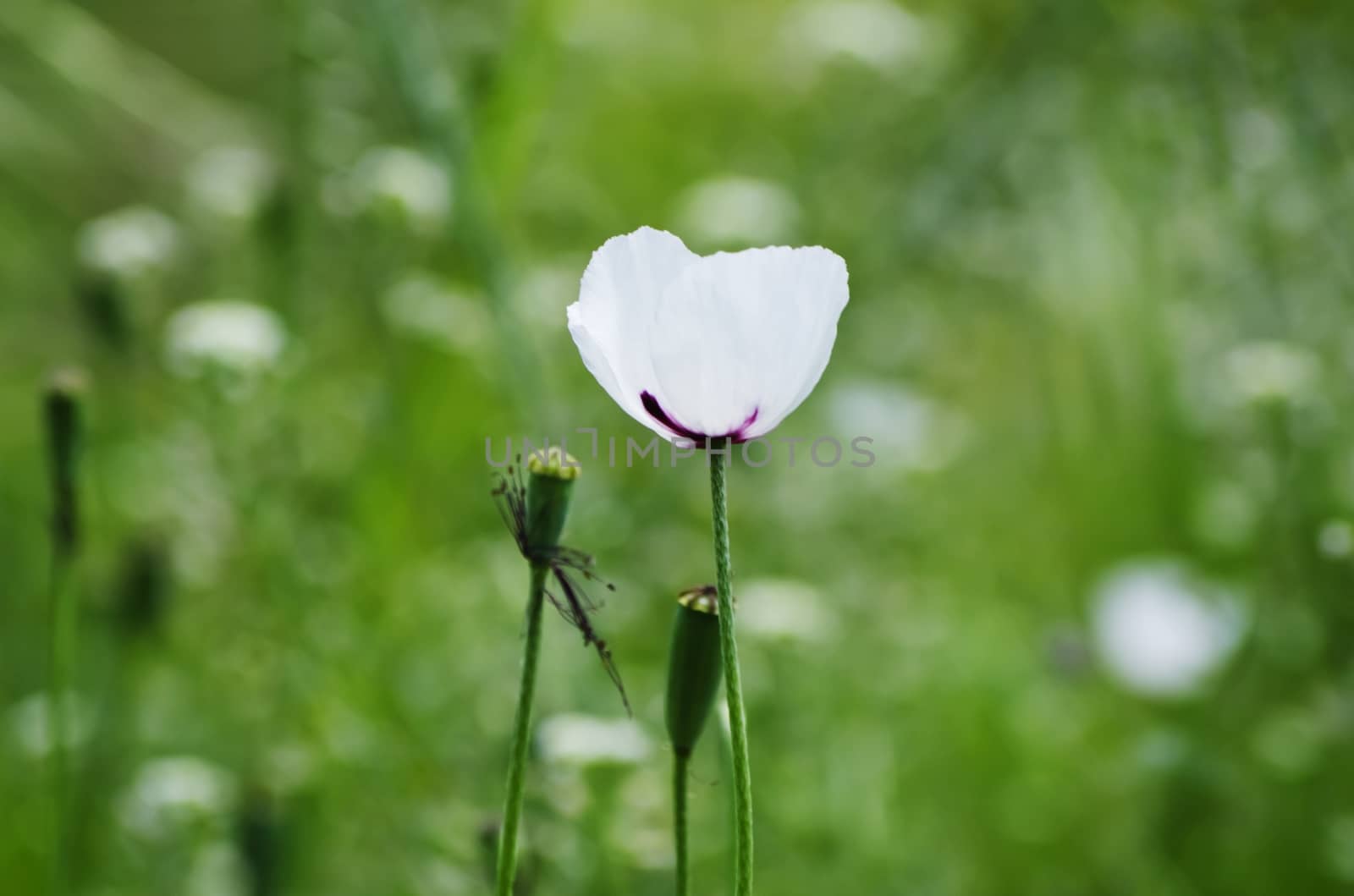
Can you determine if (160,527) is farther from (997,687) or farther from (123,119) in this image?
(123,119)

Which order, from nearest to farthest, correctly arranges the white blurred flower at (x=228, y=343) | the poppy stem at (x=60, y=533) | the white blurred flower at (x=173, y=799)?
the poppy stem at (x=60, y=533), the white blurred flower at (x=173, y=799), the white blurred flower at (x=228, y=343)

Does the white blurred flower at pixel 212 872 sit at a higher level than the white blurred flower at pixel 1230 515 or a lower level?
lower

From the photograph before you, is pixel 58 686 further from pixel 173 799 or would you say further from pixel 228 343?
pixel 228 343

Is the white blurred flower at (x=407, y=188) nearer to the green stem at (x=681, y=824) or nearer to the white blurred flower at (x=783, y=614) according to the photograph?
the white blurred flower at (x=783, y=614)

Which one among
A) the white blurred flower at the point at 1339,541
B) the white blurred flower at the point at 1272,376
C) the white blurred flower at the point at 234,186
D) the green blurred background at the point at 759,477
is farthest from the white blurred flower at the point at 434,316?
the white blurred flower at the point at 1339,541

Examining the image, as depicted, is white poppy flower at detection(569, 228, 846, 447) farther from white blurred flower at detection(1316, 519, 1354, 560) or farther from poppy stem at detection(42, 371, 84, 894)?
white blurred flower at detection(1316, 519, 1354, 560)

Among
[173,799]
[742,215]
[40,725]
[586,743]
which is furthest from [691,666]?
[742,215]
